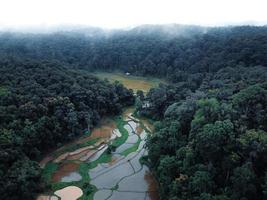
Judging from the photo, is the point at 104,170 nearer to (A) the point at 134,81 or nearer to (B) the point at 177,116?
(B) the point at 177,116

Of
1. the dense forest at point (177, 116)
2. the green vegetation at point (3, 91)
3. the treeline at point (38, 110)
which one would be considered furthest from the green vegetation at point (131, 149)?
the green vegetation at point (3, 91)

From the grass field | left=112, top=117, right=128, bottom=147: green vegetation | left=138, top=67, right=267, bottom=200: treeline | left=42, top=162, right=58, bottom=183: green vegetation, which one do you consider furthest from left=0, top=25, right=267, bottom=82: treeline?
left=42, top=162, right=58, bottom=183: green vegetation

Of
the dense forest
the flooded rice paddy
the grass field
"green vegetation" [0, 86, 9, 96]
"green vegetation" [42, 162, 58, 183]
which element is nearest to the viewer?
the dense forest

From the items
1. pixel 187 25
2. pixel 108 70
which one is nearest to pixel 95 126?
pixel 108 70

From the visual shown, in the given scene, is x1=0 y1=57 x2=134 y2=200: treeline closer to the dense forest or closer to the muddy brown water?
the dense forest

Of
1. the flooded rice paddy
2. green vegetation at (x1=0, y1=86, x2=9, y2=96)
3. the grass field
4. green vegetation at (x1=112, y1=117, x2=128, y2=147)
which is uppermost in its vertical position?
green vegetation at (x1=0, y1=86, x2=9, y2=96)

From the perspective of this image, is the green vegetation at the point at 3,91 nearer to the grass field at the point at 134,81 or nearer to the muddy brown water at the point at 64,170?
the muddy brown water at the point at 64,170

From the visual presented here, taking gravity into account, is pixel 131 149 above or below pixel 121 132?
above

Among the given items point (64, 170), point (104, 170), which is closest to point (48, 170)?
point (64, 170)
